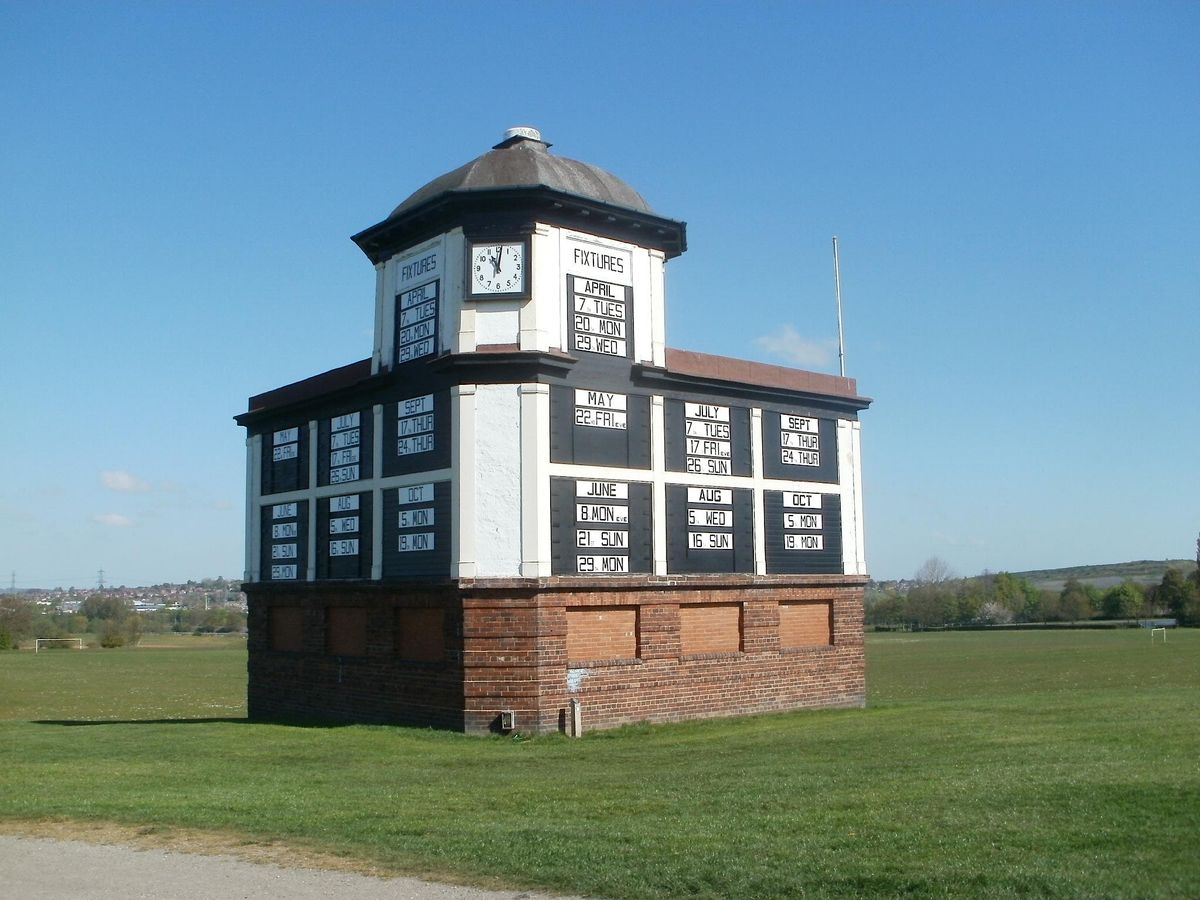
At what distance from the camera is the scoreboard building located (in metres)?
20.6

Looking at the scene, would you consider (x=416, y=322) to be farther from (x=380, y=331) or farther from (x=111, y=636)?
(x=111, y=636)

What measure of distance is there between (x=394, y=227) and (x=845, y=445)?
11.0m

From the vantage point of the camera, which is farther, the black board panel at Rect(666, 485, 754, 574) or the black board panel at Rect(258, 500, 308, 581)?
the black board panel at Rect(258, 500, 308, 581)

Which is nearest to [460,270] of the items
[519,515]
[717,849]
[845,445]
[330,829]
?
[519,515]

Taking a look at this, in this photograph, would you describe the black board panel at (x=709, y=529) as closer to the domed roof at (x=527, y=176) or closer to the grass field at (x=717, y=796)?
the grass field at (x=717, y=796)

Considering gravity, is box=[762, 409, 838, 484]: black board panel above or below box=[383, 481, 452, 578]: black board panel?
above

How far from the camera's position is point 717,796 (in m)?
12.0

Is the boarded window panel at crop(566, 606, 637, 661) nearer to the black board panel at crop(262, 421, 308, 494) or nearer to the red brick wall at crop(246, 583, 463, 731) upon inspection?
the red brick wall at crop(246, 583, 463, 731)

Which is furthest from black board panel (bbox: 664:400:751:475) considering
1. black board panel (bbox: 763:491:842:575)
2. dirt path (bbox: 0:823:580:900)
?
dirt path (bbox: 0:823:580:900)

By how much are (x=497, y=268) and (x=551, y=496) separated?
4.28m

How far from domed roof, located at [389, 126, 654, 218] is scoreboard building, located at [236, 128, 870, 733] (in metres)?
0.07

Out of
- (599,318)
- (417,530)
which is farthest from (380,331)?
(599,318)

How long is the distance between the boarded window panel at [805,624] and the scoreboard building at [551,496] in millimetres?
43

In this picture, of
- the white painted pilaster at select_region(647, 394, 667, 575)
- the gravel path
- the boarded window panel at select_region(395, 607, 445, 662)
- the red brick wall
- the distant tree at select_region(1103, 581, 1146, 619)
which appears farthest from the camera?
the distant tree at select_region(1103, 581, 1146, 619)
